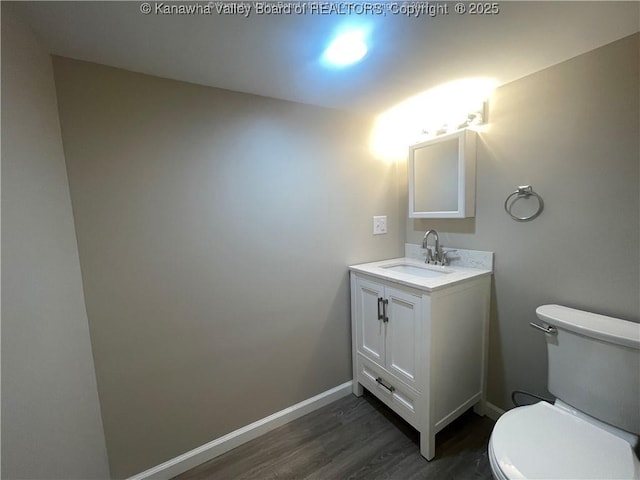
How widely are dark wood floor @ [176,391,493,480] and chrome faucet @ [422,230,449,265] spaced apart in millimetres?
997

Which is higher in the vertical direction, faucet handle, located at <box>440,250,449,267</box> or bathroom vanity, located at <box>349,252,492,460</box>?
faucet handle, located at <box>440,250,449,267</box>

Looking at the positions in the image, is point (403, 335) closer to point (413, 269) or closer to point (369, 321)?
point (369, 321)

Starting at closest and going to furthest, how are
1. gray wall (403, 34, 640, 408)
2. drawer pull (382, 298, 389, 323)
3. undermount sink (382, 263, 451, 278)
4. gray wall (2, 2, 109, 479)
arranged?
gray wall (2, 2, 109, 479)
gray wall (403, 34, 640, 408)
drawer pull (382, 298, 389, 323)
undermount sink (382, 263, 451, 278)

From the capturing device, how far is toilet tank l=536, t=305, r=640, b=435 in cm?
102

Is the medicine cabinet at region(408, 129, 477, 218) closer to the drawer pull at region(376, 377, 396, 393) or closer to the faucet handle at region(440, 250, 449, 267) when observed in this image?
the faucet handle at region(440, 250, 449, 267)

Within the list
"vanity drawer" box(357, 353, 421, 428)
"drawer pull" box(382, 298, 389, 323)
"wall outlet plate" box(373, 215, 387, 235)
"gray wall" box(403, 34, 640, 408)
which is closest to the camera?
"gray wall" box(403, 34, 640, 408)

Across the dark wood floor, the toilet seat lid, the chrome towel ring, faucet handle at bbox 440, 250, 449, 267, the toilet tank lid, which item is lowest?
the dark wood floor

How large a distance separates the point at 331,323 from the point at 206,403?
2.87ft

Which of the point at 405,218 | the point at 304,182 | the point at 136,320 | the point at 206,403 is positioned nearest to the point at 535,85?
the point at 405,218

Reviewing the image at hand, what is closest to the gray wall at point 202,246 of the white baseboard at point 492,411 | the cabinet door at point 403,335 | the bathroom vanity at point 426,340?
the bathroom vanity at point 426,340

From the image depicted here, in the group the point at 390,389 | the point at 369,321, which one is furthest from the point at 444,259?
the point at 390,389

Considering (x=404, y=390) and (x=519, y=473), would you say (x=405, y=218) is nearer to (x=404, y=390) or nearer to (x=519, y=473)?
(x=404, y=390)

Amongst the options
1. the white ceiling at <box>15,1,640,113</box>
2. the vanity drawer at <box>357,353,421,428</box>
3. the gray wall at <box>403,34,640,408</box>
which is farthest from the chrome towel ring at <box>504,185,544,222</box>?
the vanity drawer at <box>357,353,421,428</box>

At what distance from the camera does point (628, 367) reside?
3.35ft
